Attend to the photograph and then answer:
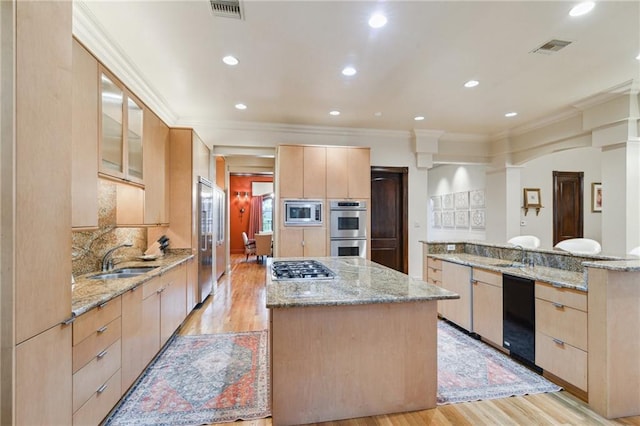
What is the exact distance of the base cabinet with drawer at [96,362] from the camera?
152 centimetres

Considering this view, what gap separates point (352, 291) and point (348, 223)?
9.78 ft

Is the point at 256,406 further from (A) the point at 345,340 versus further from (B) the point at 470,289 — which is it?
(B) the point at 470,289

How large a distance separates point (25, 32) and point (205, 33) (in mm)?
1525

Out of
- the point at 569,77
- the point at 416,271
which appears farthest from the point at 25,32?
the point at 416,271

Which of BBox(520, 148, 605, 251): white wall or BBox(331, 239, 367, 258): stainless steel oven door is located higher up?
BBox(520, 148, 605, 251): white wall

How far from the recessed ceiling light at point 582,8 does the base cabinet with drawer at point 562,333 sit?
208cm

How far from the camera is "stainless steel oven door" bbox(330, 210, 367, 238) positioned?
469cm

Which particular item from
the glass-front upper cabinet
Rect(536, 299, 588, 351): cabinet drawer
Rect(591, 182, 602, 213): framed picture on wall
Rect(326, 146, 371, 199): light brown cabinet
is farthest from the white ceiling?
Rect(591, 182, 602, 213): framed picture on wall

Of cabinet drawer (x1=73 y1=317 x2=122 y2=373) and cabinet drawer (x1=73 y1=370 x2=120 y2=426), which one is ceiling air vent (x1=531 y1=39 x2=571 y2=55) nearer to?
cabinet drawer (x1=73 y1=317 x2=122 y2=373)

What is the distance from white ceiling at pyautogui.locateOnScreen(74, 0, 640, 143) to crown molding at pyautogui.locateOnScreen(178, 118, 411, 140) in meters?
0.37

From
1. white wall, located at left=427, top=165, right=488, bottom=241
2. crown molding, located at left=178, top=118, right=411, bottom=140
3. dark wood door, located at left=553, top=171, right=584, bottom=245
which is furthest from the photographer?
white wall, located at left=427, top=165, right=488, bottom=241

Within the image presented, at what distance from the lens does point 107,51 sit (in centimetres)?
263

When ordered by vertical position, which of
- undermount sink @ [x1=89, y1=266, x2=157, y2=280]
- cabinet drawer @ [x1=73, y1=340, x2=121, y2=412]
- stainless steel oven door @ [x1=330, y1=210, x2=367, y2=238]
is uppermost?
stainless steel oven door @ [x1=330, y1=210, x2=367, y2=238]

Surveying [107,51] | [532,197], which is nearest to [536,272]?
[107,51]
